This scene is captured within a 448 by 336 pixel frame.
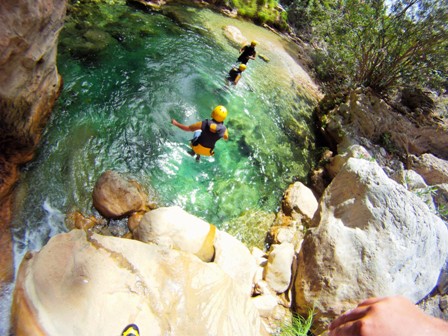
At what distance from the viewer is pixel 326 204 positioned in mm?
5684

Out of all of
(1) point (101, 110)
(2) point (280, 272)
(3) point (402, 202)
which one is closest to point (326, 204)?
(3) point (402, 202)

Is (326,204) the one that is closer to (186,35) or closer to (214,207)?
(214,207)

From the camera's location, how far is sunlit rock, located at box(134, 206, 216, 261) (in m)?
4.68

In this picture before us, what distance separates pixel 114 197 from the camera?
16.5ft

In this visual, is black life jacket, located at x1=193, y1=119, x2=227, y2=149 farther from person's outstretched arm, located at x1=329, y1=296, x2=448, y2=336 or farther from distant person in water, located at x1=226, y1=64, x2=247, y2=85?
person's outstretched arm, located at x1=329, y1=296, x2=448, y2=336

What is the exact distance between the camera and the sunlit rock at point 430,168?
8531 millimetres

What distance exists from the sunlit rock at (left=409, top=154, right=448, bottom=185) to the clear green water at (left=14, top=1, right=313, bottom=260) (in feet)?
11.3

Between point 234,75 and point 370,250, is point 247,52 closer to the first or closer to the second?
point 234,75

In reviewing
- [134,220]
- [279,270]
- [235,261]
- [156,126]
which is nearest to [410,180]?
[279,270]

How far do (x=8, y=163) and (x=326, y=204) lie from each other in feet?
19.2

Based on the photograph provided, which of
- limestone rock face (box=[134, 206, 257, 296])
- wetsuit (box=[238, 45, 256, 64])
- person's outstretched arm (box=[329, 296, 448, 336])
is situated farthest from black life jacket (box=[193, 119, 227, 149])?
wetsuit (box=[238, 45, 256, 64])

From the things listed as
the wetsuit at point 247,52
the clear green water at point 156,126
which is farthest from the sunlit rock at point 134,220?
the wetsuit at point 247,52

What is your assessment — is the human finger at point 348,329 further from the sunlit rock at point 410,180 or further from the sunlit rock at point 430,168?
the sunlit rock at point 430,168

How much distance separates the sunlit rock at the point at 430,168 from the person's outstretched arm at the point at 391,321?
895 cm
